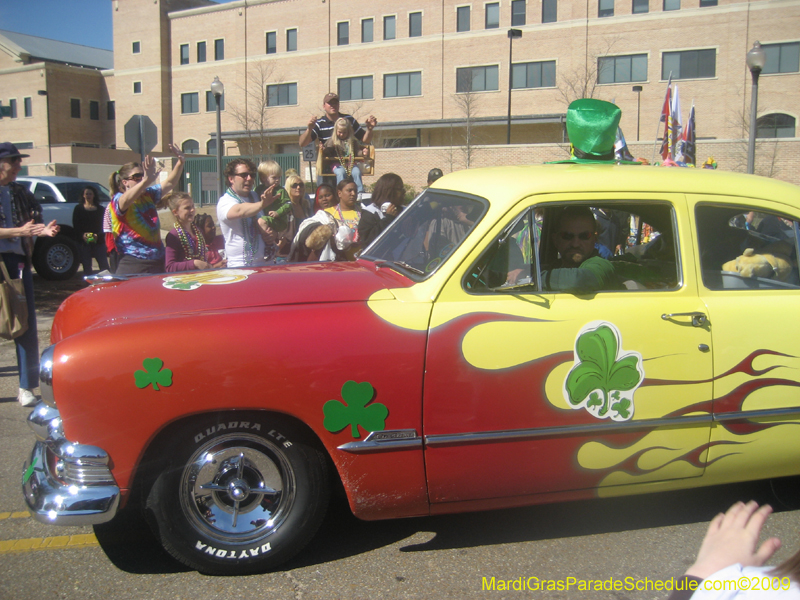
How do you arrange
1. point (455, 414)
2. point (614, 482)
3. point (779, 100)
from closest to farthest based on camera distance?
1. point (455, 414)
2. point (614, 482)
3. point (779, 100)

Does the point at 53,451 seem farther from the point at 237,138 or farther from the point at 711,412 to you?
the point at 237,138

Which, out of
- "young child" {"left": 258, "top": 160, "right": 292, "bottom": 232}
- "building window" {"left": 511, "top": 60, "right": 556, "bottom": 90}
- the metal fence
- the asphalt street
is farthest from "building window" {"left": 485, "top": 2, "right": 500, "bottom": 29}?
the asphalt street

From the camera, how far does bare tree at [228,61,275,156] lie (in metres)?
50.6

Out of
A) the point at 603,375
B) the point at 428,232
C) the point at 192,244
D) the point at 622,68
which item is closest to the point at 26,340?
the point at 192,244

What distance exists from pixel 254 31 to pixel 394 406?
53555mm

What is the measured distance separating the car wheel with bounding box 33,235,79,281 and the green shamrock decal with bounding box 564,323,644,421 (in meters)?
11.1

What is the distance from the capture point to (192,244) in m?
5.79

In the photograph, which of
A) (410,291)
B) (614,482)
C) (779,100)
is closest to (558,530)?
(614,482)

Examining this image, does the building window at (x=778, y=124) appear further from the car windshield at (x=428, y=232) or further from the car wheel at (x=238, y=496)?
the car wheel at (x=238, y=496)

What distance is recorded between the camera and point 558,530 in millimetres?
3590

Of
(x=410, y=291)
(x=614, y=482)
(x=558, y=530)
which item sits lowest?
(x=558, y=530)

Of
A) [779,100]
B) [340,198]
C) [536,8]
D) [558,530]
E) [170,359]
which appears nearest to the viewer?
[170,359]

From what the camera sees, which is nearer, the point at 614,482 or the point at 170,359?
the point at 170,359

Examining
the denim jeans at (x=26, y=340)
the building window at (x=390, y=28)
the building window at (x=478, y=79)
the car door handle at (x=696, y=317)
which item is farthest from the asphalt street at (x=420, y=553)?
the building window at (x=390, y=28)
